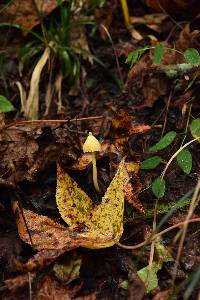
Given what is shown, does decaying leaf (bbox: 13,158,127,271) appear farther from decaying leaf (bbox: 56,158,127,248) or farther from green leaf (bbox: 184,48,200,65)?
green leaf (bbox: 184,48,200,65)

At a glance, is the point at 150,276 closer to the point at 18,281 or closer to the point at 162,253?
the point at 162,253

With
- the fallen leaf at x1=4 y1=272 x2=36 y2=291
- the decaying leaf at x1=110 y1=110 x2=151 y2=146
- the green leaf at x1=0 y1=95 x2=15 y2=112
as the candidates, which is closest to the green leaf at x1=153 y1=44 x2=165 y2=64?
the decaying leaf at x1=110 y1=110 x2=151 y2=146

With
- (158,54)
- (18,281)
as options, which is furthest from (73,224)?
(158,54)

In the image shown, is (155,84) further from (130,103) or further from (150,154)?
(150,154)

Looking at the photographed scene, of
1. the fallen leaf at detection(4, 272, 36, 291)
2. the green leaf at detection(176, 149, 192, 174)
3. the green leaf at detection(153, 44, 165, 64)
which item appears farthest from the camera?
the green leaf at detection(153, 44, 165, 64)

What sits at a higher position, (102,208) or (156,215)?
(102,208)

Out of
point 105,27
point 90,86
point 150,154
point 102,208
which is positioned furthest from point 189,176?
point 105,27
